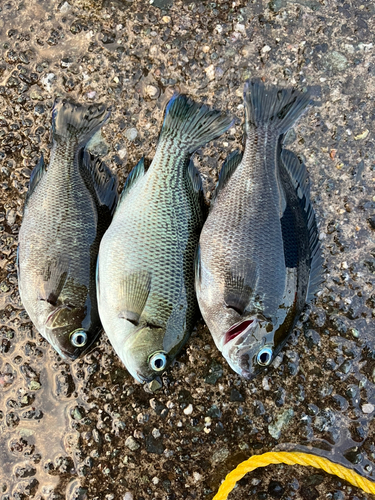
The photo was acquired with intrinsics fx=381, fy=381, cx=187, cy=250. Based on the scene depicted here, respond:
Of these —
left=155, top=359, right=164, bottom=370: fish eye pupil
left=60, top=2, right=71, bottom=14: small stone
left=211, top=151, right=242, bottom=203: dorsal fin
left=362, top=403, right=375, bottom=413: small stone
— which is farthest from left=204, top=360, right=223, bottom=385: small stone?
left=60, top=2, right=71, bottom=14: small stone

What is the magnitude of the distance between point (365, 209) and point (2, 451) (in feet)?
9.93

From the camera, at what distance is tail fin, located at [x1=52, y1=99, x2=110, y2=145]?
2545 mm

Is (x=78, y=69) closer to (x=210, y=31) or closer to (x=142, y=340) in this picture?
(x=210, y=31)

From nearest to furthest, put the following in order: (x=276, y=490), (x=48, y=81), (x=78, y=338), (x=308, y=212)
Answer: (x=78, y=338) → (x=308, y=212) → (x=276, y=490) → (x=48, y=81)

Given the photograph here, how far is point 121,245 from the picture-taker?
2213 mm

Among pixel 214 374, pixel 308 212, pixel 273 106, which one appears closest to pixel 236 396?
pixel 214 374

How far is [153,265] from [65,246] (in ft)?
1.78

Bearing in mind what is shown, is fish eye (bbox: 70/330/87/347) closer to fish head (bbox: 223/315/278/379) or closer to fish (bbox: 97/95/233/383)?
fish (bbox: 97/95/233/383)

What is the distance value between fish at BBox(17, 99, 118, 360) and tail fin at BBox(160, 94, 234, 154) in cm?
55

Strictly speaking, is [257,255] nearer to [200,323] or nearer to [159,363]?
[200,323]

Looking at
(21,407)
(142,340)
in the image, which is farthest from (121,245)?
(21,407)

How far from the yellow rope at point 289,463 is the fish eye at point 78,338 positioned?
131cm

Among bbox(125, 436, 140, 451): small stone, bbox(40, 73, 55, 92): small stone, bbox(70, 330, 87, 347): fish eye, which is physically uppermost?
bbox(40, 73, 55, 92): small stone

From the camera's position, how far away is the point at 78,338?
2.25 m
